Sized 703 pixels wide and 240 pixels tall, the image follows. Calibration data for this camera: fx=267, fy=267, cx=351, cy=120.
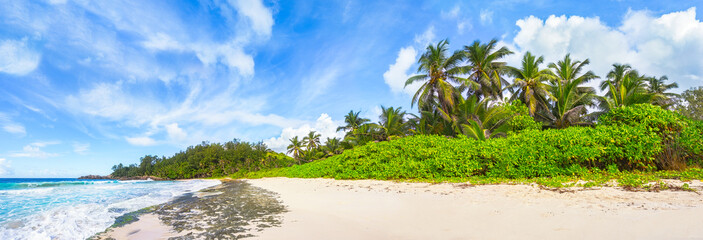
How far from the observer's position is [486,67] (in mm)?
22094

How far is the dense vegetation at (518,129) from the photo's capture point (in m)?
7.54

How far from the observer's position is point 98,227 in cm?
455

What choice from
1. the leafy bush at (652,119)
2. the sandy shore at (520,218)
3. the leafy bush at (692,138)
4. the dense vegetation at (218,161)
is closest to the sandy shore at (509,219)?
the sandy shore at (520,218)

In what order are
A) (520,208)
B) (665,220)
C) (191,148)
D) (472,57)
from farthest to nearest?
(191,148)
(472,57)
(520,208)
(665,220)

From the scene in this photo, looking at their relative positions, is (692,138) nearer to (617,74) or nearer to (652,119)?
(652,119)

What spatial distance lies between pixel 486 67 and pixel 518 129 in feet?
24.5

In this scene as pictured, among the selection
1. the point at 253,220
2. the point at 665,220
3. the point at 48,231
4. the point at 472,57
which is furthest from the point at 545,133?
the point at 472,57

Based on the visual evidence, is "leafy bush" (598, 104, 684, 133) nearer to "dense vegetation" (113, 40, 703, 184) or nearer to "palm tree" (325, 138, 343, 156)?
"dense vegetation" (113, 40, 703, 184)

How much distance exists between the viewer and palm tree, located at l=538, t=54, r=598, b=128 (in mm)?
18891

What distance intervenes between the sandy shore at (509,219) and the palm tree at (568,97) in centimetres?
1690

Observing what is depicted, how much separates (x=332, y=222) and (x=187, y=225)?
240 cm

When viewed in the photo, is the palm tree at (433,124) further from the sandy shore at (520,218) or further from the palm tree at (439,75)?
the sandy shore at (520,218)

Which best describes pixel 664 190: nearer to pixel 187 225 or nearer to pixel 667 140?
pixel 667 140

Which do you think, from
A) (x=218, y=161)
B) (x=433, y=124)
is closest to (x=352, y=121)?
(x=433, y=124)
